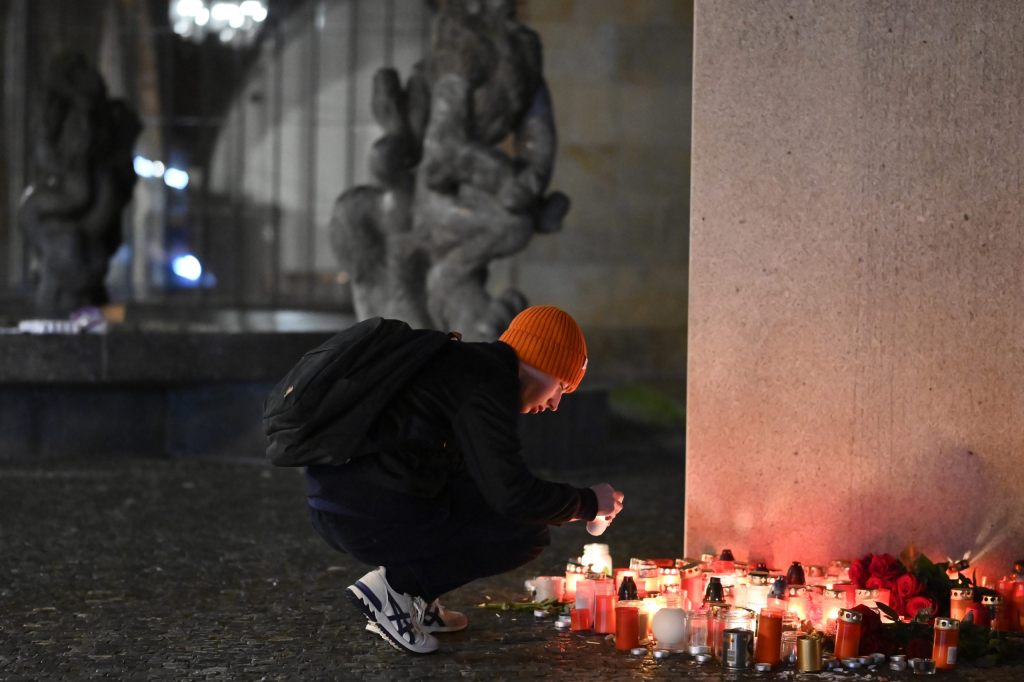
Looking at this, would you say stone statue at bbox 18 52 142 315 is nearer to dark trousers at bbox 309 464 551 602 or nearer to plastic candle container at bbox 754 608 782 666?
dark trousers at bbox 309 464 551 602

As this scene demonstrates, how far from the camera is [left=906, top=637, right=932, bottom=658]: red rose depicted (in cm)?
411

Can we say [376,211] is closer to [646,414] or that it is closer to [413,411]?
[646,414]

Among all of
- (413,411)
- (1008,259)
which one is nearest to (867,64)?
(1008,259)

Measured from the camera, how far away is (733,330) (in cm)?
490

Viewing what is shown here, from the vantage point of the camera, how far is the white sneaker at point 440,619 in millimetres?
4383

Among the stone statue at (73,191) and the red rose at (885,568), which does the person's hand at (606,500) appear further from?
the stone statue at (73,191)

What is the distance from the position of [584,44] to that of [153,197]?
710cm

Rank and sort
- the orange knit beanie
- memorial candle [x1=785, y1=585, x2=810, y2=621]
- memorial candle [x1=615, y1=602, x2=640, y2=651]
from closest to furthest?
1. the orange knit beanie
2. memorial candle [x1=615, y1=602, x2=640, y2=651]
3. memorial candle [x1=785, y1=585, x2=810, y2=621]

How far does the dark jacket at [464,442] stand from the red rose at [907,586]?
1.08 metres

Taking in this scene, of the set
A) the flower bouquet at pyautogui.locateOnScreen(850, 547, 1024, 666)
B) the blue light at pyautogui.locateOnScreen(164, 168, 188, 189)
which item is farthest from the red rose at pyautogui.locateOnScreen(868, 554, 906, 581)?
the blue light at pyautogui.locateOnScreen(164, 168, 188, 189)

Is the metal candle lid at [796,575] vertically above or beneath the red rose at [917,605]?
above

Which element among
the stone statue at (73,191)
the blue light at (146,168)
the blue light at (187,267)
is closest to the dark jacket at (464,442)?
the stone statue at (73,191)

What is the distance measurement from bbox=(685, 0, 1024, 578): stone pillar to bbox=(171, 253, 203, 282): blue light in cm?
1412

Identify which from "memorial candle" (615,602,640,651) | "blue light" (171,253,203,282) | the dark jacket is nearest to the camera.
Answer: the dark jacket
